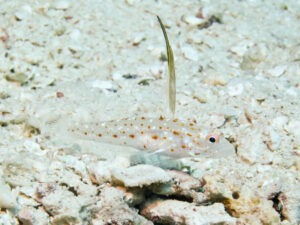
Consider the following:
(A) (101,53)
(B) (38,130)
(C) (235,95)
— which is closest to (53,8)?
(A) (101,53)

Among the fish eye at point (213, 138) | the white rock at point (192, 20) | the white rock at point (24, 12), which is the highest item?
the fish eye at point (213, 138)

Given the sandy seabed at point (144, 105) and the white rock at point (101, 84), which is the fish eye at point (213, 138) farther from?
the white rock at point (101, 84)

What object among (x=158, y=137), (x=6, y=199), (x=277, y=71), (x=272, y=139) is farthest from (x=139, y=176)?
(x=277, y=71)

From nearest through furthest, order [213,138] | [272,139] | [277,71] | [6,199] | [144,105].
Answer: [6,199] → [213,138] → [272,139] → [144,105] → [277,71]

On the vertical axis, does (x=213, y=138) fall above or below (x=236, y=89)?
above

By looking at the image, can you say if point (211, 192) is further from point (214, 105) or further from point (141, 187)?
point (214, 105)

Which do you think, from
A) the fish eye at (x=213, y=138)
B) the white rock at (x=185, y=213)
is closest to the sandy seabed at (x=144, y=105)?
the white rock at (x=185, y=213)

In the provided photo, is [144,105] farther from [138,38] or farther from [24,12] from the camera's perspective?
[24,12]
